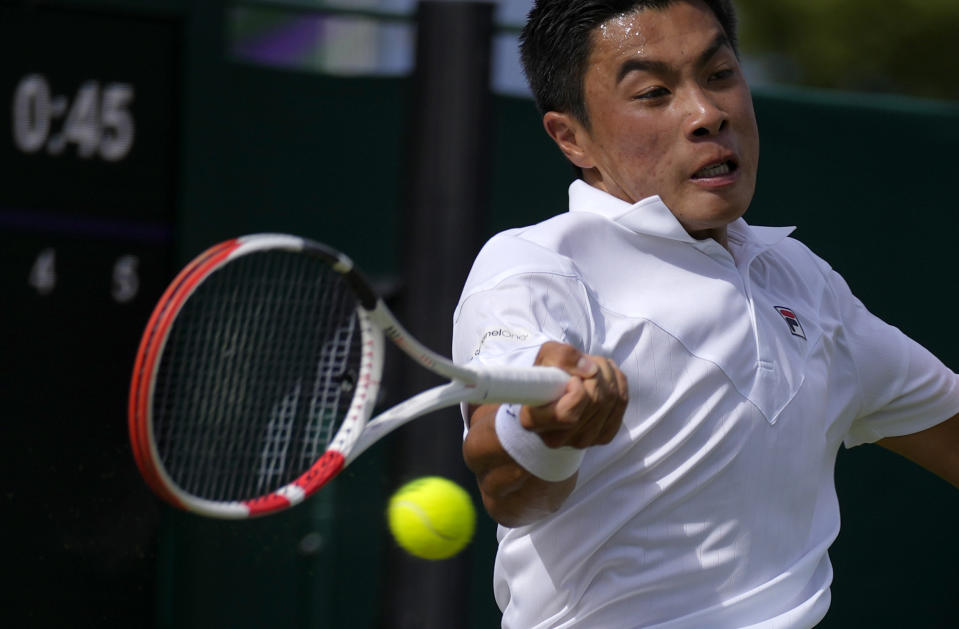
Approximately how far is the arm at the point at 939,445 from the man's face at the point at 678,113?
0.54 meters

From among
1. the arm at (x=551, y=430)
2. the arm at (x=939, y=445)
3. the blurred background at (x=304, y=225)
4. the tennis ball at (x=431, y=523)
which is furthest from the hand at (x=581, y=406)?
the blurred background at (x=304, y=225)

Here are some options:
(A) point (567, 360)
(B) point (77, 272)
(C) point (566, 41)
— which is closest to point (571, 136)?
(C) point (566, 41)

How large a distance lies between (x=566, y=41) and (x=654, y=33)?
0.15 meters

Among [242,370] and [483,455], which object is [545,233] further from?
[242,370]

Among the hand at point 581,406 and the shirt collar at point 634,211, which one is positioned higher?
the shirt collar at point 634,211

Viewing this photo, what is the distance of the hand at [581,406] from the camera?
5.99 feet

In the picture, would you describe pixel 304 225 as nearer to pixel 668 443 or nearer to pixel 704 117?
Result: pixel 704 117

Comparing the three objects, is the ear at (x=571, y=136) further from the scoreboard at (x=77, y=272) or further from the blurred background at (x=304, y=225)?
the scoreboard at (x=77, y=272)

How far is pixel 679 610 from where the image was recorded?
2.13 m

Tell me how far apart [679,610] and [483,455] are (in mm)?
382

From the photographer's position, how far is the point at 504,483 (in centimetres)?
198

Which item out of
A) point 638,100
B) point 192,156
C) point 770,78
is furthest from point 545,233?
point 770,78

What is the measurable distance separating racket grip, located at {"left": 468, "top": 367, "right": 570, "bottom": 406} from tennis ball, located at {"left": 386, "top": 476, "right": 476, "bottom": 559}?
4.59 feet

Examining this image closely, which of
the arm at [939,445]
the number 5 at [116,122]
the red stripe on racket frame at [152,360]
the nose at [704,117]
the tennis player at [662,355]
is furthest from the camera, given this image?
the number 5 at [116,122]
